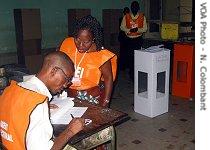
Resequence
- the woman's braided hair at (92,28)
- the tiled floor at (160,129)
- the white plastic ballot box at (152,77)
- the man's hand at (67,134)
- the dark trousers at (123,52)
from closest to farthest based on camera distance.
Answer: the man's hand at (67,134) → the woman's braided hair at (92,28) → the tiled floor at (160,129) → the white plastic ballot box at (152,77) → the dark trousers at (123,52)

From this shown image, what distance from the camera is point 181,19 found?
406 inches

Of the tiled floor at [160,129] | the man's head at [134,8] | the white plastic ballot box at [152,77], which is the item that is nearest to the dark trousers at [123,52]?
the man's head at [134,8]

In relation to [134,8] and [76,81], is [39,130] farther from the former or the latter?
[134,8]

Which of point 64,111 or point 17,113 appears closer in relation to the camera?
point 17,113

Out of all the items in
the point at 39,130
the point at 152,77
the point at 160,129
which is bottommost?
the point at 160,129

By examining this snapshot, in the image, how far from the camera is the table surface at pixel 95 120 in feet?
6.15

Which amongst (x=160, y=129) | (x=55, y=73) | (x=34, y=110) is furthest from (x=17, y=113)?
(x=160, y=129)

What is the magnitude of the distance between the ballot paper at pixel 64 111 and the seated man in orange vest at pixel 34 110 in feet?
1.16

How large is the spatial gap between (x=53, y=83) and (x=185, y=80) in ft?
14.2

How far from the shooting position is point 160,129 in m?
4.25

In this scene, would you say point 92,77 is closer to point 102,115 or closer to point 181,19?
point 102,115

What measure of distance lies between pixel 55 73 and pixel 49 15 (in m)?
5.97

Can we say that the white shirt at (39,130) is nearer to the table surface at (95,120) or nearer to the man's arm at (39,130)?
the man's arm at (39,130)
